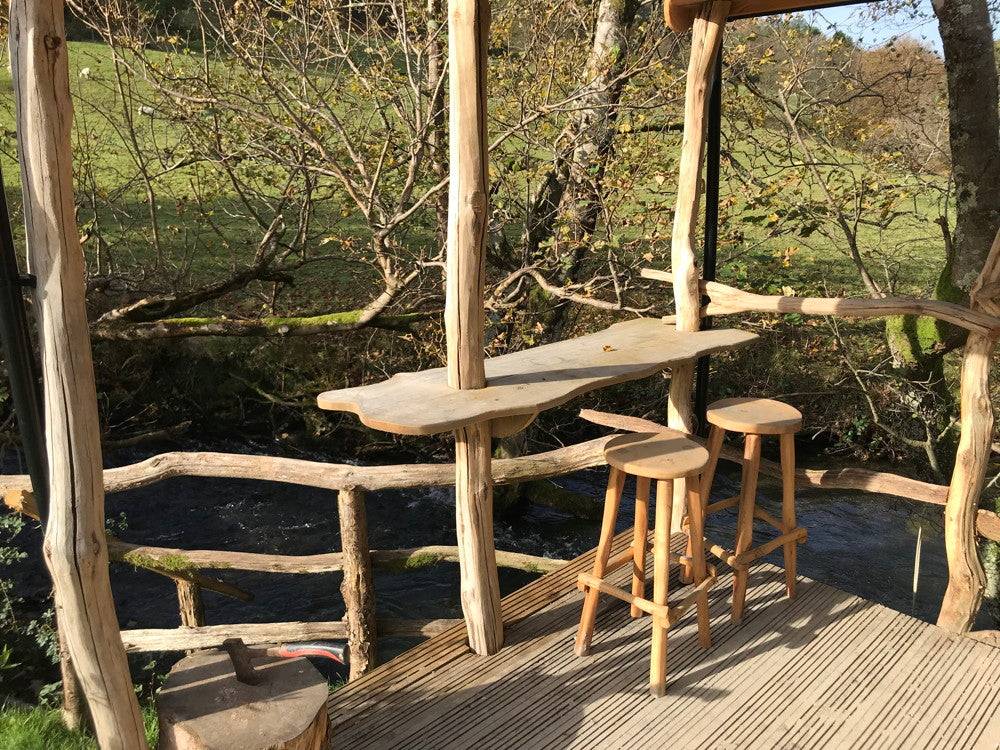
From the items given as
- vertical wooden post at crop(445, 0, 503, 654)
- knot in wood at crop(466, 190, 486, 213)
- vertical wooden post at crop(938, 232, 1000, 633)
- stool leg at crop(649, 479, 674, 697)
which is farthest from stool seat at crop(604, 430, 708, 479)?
vertical wooden post at crop(938, 232, 1000, 633)

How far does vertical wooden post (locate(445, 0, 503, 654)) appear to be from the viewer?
9.38 feet

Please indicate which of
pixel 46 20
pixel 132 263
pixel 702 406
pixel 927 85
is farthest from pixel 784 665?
pixel 132 263

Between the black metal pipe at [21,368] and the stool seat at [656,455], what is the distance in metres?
1.93

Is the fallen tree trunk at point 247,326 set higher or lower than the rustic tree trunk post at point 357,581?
higher

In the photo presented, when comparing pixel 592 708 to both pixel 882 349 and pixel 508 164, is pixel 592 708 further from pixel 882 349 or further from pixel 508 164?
pixel 882 349

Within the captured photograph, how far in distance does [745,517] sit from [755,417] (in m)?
0.46

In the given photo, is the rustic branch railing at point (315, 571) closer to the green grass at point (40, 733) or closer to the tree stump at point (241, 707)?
the green grass at point (40, 733)

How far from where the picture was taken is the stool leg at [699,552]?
134 inches

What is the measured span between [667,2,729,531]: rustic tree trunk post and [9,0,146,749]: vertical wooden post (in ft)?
8.58

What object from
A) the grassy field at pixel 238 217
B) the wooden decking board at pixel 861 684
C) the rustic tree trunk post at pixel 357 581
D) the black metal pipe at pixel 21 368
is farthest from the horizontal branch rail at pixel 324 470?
Answer: the grassy field at pixel 238 217

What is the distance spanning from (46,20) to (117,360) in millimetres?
6706

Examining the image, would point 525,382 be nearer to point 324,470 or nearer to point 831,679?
point 324,470

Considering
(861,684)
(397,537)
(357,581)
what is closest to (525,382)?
(357,581)

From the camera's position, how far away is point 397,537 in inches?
292
